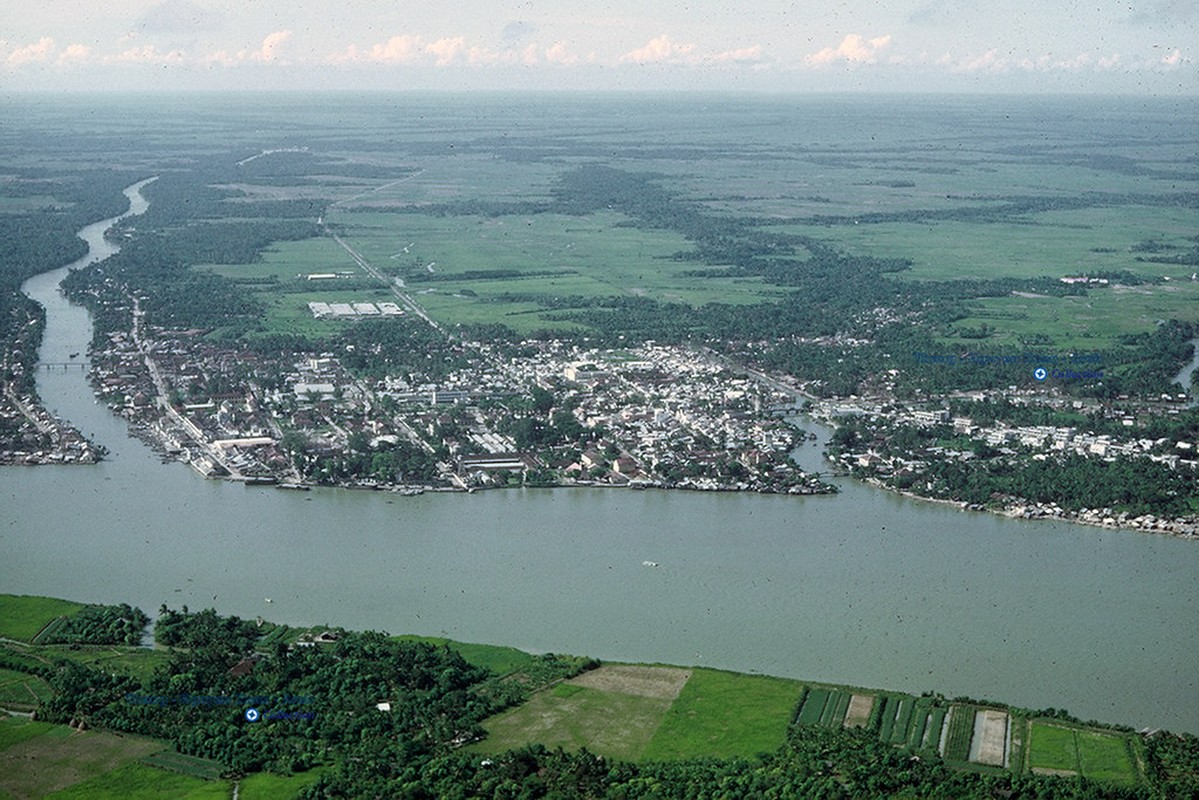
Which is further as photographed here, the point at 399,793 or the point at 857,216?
the point at 857,216

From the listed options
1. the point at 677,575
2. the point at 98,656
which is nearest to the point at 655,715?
the point at 677,575

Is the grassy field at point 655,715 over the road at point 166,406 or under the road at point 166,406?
over

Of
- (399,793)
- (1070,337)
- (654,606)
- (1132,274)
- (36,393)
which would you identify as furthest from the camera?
(1132,274)

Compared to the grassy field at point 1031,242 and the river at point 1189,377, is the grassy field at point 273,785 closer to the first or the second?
the river at point 1189,377

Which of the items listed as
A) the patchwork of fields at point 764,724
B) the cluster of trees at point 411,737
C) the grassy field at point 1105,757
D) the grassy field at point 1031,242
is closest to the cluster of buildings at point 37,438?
the cluster of trees at point 411,737

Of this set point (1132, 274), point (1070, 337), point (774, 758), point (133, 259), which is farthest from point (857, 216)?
point (774, 758)

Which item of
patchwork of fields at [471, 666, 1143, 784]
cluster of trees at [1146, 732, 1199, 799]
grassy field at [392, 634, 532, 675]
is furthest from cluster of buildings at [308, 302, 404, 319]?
cluster of trees at [1146, 732, 1199, 799]

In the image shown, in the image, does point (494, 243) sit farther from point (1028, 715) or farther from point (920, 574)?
point (1028, 715)
